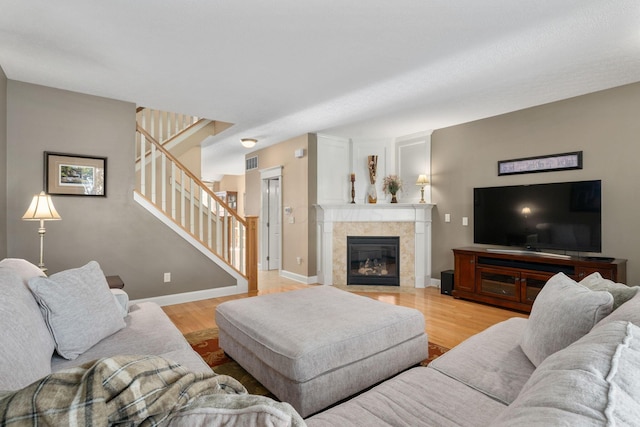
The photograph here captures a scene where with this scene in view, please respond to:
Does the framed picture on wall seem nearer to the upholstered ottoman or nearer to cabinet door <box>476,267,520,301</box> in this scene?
the upholstered ottoman

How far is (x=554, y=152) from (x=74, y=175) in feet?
18.0

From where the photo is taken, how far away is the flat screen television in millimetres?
3404

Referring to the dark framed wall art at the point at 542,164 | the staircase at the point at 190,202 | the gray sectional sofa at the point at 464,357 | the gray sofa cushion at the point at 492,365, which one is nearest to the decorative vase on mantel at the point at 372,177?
the dark framed wall art at the point at 542,164

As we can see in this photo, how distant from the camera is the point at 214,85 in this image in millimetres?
3361

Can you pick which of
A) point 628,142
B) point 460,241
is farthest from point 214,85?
point 628,142

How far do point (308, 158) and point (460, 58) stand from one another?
2.93 m

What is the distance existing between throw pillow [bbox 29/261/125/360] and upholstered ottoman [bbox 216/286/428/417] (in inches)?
30.7

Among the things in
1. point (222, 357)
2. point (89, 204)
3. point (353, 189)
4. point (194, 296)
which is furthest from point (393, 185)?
point (89, 204)

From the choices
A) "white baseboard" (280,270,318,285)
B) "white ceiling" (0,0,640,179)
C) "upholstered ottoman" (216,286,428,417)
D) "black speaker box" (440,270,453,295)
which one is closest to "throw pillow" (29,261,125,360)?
"upholstered ottoman" (216,286,428,417)

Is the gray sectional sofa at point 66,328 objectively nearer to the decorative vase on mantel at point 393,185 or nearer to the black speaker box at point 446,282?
the black speaker box at point 446,282

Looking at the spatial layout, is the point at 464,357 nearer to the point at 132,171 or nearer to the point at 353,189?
→ the point at 132,171

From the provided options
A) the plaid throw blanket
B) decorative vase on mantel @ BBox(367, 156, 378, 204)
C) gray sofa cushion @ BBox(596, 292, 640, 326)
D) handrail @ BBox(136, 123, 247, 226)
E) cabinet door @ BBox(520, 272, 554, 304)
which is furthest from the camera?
decorative vase on mantel @ BBox(367, 156, 378, 204)

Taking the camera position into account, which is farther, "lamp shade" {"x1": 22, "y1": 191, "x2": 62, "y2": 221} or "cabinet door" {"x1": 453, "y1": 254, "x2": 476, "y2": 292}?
"cabinet door" {"x1": 453, "y1": 254, "x2": 476, "y2": 292}

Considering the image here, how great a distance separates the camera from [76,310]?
1.67 m
